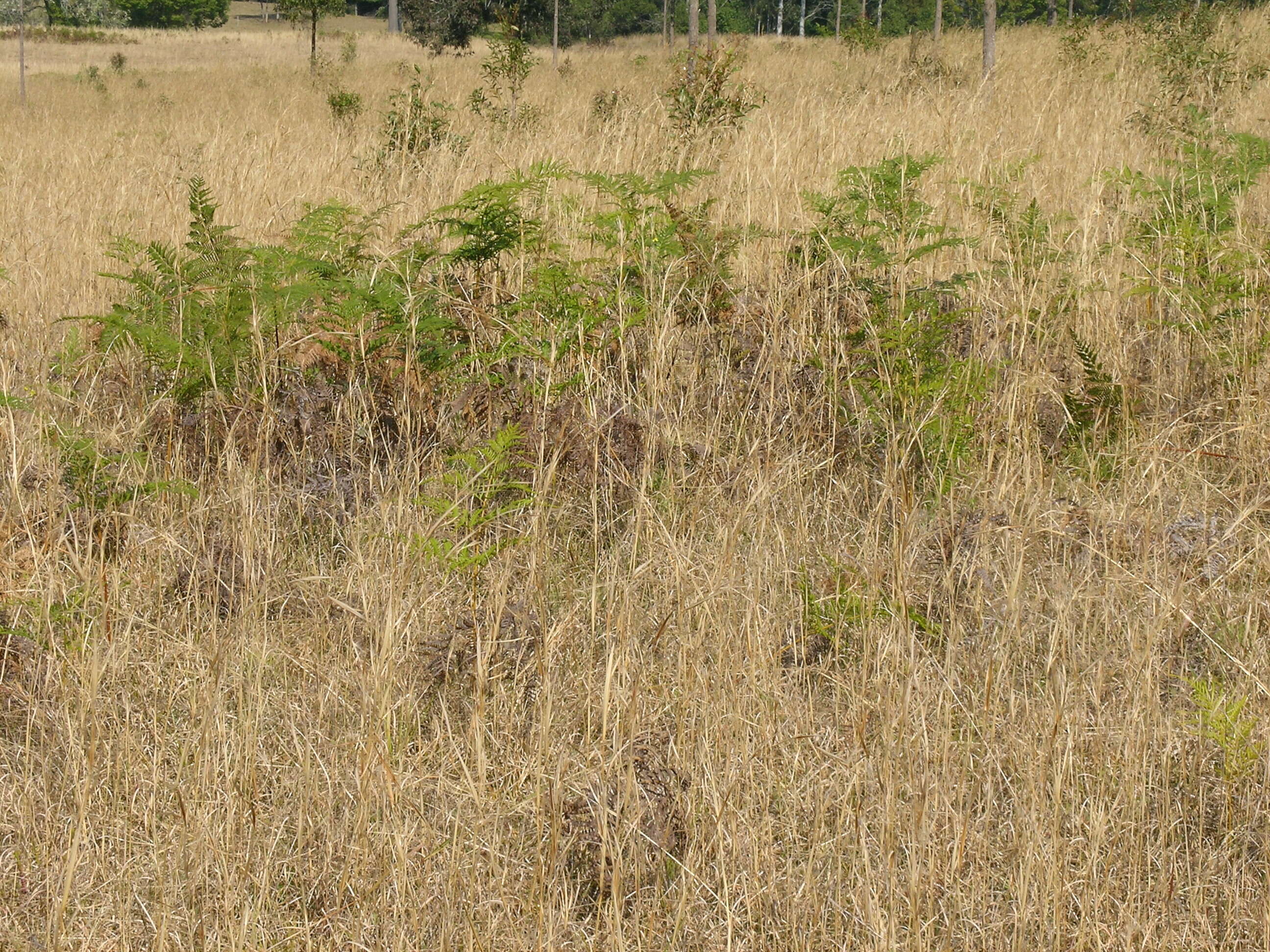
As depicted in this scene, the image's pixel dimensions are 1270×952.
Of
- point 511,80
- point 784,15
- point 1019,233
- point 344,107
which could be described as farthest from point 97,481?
point 784,15

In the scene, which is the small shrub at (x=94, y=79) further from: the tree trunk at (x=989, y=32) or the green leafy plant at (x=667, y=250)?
the green leafy plant at (x=667, y=250)

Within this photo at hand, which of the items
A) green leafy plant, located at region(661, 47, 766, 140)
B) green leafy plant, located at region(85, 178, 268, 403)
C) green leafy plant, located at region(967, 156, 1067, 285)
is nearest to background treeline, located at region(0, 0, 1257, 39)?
green leafy plant, located at region(661, 47, 766, 140)

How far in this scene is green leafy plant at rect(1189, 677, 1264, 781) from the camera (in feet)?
6.07

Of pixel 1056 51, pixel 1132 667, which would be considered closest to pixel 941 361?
pixel 1132 667

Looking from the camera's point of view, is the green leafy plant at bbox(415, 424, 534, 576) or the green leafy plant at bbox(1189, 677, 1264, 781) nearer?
the green leafy plant at bbox(1189, 677, 1264, 781)

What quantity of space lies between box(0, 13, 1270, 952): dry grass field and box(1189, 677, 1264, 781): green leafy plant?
0.01 m

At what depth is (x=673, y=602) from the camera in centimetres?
236

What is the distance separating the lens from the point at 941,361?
3.34 meters

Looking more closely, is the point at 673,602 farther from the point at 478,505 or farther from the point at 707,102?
the point at 707,102

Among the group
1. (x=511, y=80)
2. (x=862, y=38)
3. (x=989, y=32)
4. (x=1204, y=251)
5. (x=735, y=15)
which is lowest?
(x=1204, y=251)

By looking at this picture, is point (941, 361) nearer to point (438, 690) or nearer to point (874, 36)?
point (438, 690)

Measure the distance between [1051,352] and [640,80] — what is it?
55.4ft

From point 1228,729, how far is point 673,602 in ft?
3.56

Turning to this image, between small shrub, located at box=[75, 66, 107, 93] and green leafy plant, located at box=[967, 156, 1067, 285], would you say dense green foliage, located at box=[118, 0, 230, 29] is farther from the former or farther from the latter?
green leafy plant, located at box=[967, 156, 1067, 285]
